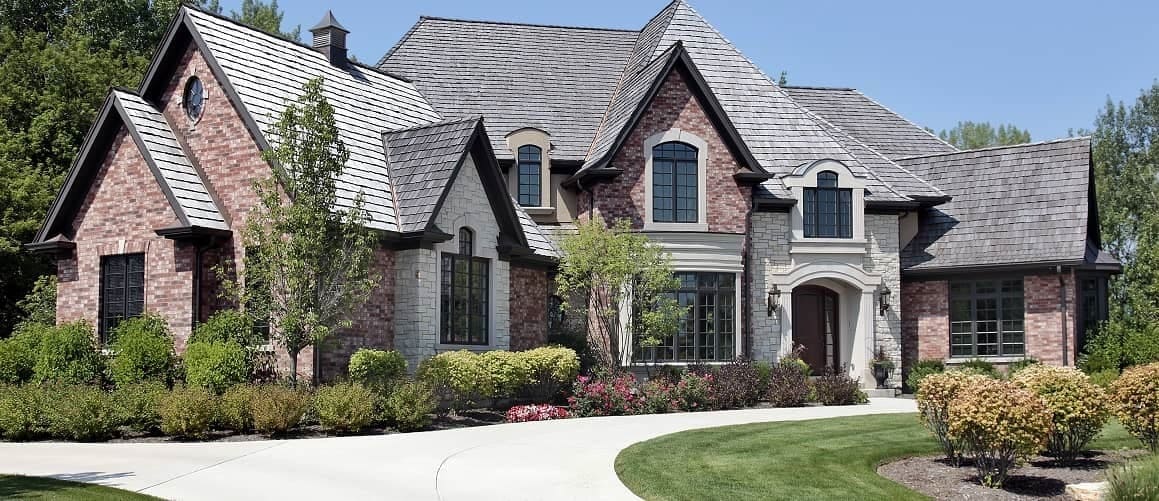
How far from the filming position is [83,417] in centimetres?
1619

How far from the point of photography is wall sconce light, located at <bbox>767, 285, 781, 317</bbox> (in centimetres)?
2691

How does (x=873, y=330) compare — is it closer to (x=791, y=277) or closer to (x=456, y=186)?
(x=791, y=277)

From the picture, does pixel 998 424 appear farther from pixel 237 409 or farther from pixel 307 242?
pixel 307 242

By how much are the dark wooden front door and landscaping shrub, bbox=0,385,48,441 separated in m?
18.2

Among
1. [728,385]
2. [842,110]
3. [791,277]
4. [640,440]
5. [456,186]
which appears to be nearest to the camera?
[640,440]

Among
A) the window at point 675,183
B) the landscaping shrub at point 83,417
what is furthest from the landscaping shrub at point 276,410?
the window at point 675,183

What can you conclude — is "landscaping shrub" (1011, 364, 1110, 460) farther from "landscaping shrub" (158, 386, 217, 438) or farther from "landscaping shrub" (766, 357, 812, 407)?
"landscaping shrub" (158, 386, 217, 438)

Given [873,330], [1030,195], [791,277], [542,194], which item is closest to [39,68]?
[542,194]

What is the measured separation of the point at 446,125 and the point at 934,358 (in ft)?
47.5

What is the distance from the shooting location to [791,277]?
27141 millimetres

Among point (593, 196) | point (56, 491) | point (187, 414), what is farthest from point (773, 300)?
point (56, 491)

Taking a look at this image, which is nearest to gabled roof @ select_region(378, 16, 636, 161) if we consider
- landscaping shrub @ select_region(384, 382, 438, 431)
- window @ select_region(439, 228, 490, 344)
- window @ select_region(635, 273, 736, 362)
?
window @ select_region(635, 273, 736, 362)

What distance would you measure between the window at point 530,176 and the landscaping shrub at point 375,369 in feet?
30.4

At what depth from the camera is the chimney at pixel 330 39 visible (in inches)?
987
